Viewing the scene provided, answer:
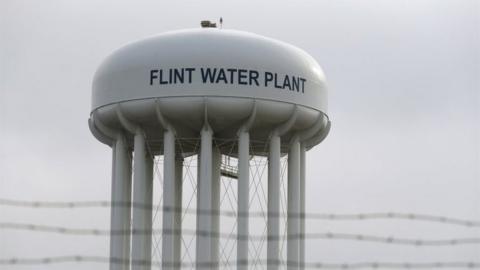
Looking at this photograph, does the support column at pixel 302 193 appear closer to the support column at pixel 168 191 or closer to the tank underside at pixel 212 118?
the tank underside at pixel 212 118

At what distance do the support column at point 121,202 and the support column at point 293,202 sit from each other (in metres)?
4.25

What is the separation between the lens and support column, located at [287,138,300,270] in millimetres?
24594

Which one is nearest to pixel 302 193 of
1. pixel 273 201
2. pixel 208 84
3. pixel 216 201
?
pixel 273 201

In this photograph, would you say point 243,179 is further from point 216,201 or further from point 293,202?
point 216,201

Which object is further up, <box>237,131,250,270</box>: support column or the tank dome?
the tank dome

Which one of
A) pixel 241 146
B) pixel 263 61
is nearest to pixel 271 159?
pixel 241 146

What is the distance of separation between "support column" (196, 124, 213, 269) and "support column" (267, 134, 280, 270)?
1519 mm

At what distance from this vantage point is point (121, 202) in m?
24.8

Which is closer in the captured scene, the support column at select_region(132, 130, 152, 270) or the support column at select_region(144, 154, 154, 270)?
the support column at select_region(132, 130, 152, 270)

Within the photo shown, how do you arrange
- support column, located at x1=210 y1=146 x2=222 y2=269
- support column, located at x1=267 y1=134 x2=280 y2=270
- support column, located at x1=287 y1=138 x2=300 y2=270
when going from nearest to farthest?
support column, located at x1=267 y1=134 x2=280 y2=270, support column, located at x1=287 y1=138 x2=300 y2=270, support column, located at x1=210 y1=146 x2=222 y2=269

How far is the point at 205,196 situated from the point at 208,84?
283 centimetres

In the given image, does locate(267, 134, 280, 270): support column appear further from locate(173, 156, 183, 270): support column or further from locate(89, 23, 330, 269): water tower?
locate(173, 156, 183, 270): support column

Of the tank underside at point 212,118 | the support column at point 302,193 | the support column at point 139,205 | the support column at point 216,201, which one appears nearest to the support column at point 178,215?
the support column at point 216,201

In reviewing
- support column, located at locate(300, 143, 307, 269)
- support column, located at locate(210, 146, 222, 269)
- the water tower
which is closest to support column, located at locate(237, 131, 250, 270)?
the water tower
